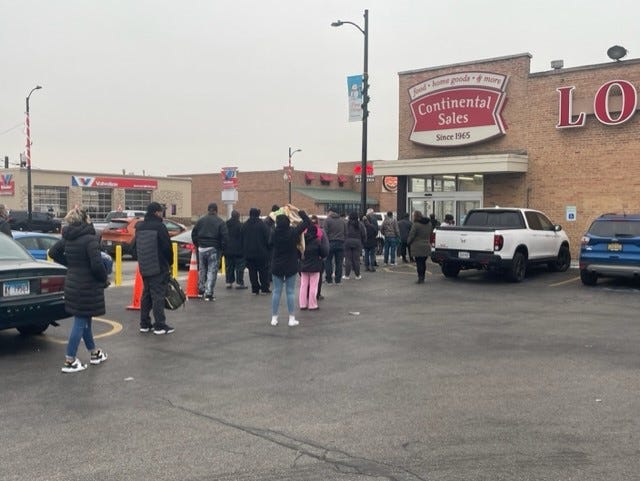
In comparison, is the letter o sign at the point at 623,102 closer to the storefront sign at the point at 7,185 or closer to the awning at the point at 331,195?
the awning at the point at 331,195

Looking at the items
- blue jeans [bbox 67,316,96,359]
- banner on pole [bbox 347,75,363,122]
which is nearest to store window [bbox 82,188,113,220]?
banner on pole [bbox 347,75,363,122]

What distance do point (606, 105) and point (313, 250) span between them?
13.0 meters

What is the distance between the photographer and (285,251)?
9.92 metres

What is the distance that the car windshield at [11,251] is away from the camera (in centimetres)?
860

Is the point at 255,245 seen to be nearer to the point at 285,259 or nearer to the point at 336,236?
the point at 336,236

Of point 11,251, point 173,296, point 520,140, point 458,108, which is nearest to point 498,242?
point 520,140

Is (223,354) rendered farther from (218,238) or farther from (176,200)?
(176,200)

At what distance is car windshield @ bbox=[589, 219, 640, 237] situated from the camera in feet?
47.3

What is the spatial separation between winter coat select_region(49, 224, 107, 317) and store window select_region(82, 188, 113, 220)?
167 feet

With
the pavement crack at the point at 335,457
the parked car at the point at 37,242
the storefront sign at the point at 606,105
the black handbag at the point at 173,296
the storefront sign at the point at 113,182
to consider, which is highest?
the storefront sign at the point at 606,105

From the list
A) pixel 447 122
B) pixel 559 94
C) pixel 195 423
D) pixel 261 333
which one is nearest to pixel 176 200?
pixel 447 122

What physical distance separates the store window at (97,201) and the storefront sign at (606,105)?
4354 centimetres

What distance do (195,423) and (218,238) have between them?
775 cm

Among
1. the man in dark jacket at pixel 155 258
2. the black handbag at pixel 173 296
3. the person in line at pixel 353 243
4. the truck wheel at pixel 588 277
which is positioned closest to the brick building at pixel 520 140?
the truck wheel at pixel 588 277
